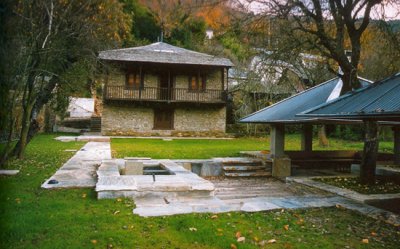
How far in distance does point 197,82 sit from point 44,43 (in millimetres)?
18811

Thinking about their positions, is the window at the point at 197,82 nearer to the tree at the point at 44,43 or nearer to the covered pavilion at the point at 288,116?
the tree at the point at 44,43

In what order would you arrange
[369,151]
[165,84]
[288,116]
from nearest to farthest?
[369,151] → [288,116] → [165,84]

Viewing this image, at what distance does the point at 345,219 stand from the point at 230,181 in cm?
578

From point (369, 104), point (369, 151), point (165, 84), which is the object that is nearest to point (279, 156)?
point (369, 151)

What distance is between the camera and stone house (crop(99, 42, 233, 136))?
2644 cm

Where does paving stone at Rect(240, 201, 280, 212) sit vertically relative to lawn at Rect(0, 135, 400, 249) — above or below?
above

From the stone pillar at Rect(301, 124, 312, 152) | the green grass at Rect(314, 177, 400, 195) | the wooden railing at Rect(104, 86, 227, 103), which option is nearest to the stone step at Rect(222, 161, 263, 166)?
the stone pillar at Rect(301, 124, 312, 152)

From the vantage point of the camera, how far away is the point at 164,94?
27.7m

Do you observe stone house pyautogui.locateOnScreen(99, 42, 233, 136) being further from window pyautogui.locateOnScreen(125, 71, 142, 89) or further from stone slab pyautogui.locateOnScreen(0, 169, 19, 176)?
stone slab pyautogui.locateOnScreen(0, 169, 19, 176)

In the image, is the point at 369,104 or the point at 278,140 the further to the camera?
the point at 278,140

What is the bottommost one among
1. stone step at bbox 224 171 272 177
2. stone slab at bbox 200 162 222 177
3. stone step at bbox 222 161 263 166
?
stone step at bbox 224 171 272 177

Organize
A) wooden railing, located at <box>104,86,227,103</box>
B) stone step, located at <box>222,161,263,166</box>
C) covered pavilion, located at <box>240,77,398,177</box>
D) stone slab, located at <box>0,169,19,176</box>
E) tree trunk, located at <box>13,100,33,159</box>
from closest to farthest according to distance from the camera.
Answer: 1. stone slab, located at <box>0,169,19,176</box>
2. tree trunk, located at <box>13,100,33,159</box>
3. covered pavilion, located at <box>240,77,398,177</box>
4. stone step, located at <box>222,161,263,166</box>
5. wooden railing, located at <box>104,86,227,103</box>

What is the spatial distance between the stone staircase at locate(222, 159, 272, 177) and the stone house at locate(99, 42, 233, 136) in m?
14.9

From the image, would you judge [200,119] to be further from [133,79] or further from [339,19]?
[339,19]
